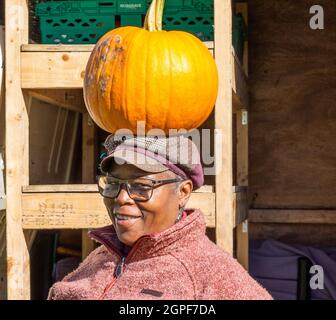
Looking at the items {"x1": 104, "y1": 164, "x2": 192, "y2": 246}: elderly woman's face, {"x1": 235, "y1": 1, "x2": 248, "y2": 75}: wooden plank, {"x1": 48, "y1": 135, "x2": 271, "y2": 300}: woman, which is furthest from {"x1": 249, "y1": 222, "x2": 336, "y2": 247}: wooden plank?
{"x1": 104, "y1": 164, "x2": 192, "y2": 246}: elderly woman's face

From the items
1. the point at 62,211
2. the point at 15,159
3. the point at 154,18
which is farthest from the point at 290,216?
the point at 154,18

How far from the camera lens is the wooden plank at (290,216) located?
5.52 metres

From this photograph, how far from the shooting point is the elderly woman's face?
2533 mm

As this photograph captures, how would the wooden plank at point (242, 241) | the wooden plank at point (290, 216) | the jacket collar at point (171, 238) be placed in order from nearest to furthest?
the jacket collar at point (171, 238) → the wooden plank at point (242, 241) → the wooden plank at point (290, 216)

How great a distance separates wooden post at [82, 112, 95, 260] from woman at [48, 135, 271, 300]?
2945 mm

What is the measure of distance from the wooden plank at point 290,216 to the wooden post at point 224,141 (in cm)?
159

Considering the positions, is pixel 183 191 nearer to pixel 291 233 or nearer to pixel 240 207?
pixel 240 207

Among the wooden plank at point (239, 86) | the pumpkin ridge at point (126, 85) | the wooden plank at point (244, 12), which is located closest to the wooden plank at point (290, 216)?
the wooden plank at point (239, 86)

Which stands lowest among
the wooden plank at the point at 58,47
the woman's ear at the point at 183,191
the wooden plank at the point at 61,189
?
the wooden plank at the point at 61,189

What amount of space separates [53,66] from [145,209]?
1865 mm

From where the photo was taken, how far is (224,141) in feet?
13.2

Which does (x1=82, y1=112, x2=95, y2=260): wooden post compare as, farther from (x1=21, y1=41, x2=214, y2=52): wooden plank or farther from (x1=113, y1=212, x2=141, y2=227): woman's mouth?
(x1=113, y1=212, x2=141, y2=227): woman's mouth

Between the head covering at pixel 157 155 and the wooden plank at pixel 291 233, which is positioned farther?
the wooden plank at pixel 291 233

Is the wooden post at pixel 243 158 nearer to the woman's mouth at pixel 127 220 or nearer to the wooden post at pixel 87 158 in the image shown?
the wooden post at pixel 87 158
